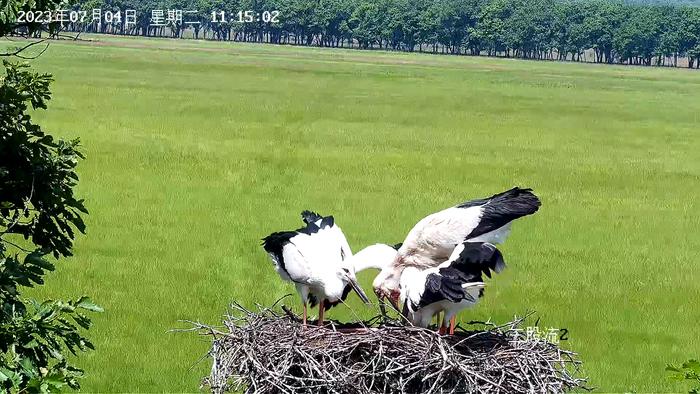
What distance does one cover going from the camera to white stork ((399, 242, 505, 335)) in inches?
197

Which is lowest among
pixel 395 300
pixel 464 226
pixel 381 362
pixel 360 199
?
pixel 360 199

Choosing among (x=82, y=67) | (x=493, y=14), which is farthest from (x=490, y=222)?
(x=493, y=14)

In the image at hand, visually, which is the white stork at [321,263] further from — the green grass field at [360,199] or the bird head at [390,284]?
the green grass field at [360,199]

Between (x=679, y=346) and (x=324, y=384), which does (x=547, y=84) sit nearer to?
(x=679, y=346)

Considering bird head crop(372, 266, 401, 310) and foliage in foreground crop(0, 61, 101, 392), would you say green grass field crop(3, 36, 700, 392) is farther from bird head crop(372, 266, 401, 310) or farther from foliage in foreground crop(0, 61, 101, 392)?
foliage in foreground crop(0, 61, 101, 392)

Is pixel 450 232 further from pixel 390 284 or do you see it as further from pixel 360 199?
pixel 360 199

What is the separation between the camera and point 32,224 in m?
5.54

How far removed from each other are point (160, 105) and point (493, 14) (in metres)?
106

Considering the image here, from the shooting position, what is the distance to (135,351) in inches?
396

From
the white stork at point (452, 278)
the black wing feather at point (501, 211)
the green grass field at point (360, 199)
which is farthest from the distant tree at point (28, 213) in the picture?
the green grass field at point (360, 199)

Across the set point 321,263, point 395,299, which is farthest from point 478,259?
point 321,263

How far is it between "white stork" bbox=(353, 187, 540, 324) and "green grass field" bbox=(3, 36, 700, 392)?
28 cm

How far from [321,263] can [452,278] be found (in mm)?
776

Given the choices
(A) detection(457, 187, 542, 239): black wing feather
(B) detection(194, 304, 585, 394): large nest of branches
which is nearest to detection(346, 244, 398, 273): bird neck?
(B) detection(194, 304, 585, 394): large nest of branches
